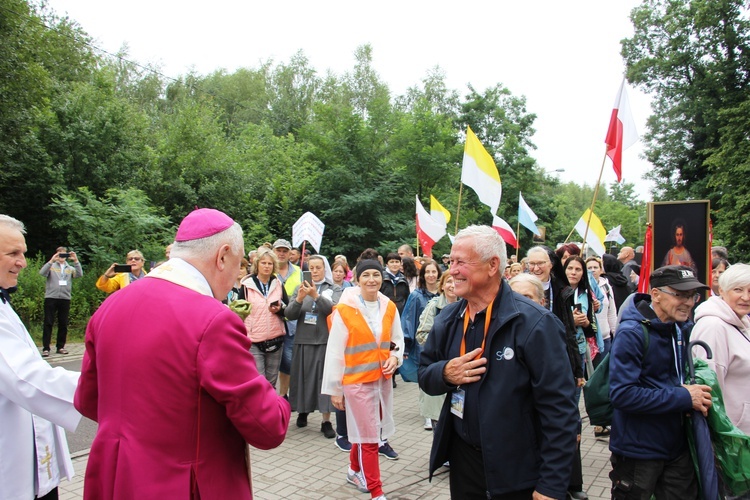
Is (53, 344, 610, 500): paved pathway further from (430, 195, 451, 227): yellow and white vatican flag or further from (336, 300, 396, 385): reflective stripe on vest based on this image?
(430, 195, 451, 227): yellow and white vatican flag

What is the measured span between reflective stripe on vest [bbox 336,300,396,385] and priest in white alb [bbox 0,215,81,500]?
8.84ft

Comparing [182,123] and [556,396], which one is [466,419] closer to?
[556,396]

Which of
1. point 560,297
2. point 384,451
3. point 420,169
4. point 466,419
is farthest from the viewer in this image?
point 420,169

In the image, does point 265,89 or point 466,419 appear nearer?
point 466,419

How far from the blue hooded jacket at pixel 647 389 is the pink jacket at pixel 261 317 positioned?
4.59 meters

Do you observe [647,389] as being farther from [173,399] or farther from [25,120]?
[25,120]

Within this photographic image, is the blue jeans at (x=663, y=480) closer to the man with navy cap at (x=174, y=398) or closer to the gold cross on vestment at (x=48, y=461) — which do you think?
the man with navy cap at (x=174, y=398)

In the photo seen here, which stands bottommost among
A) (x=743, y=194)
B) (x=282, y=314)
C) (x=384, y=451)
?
(x=384, y=451)

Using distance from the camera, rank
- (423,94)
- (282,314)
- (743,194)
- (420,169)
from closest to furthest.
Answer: (282,314), (420,169), (743,194), (423,94)

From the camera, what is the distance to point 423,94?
1619 inches

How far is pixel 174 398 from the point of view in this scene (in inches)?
74.9

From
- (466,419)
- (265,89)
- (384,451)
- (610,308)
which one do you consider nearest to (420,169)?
(610,308)

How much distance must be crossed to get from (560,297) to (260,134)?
27.9 meters

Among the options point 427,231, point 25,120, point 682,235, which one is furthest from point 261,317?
point 25,120
